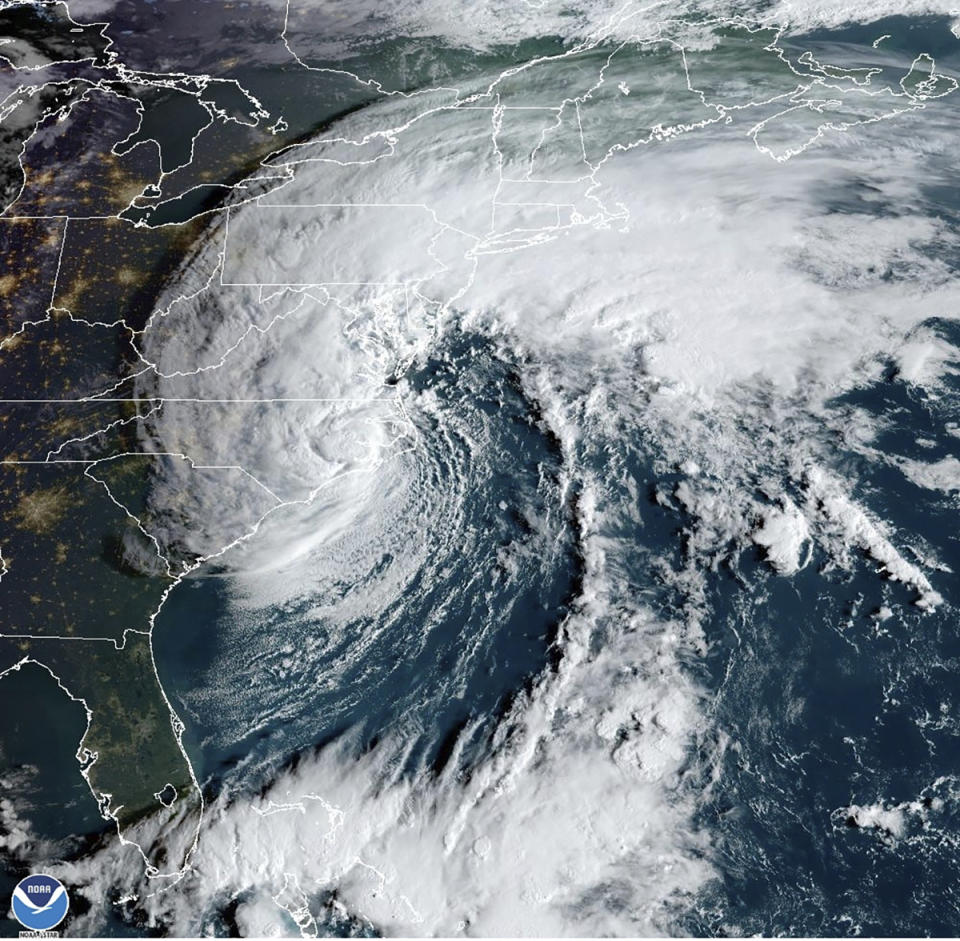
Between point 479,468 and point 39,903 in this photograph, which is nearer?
point 39,903

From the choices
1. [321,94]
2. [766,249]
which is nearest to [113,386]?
[321,94]

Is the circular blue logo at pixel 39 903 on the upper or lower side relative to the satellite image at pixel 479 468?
lower

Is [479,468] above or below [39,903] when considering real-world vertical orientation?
above

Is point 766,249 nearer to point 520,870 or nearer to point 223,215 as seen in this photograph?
point 223,215

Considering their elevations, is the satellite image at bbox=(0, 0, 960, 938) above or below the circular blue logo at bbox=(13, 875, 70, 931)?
above
